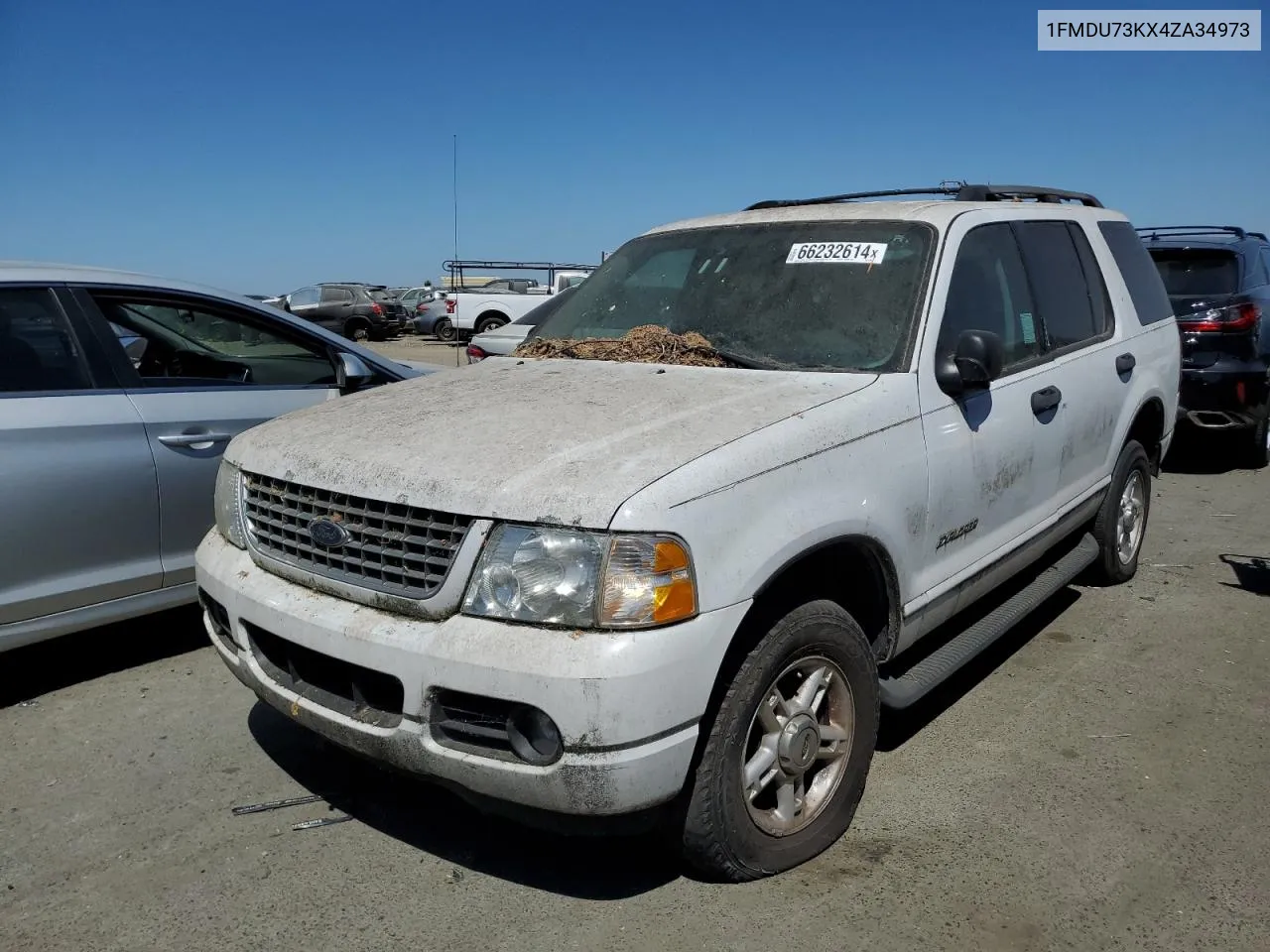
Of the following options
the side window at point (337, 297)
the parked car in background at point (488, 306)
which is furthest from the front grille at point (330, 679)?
the side window at point (337, 297)

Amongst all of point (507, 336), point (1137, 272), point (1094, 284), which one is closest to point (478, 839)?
point (1094, 284)

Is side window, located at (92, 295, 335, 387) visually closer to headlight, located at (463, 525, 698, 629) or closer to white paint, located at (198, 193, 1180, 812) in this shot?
white paint, located at (198, 193, 1180, 812)

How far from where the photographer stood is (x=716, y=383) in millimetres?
3246

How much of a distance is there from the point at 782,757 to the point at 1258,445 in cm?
768

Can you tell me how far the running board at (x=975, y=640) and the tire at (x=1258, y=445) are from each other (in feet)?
15.0

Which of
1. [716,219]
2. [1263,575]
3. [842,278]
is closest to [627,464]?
[842,278]

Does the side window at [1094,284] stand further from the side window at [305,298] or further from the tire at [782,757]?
the side window at [305,298]

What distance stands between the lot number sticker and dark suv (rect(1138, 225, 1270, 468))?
5.40 metres

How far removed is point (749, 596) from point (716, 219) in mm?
2257

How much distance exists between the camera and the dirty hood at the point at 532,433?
248 cm

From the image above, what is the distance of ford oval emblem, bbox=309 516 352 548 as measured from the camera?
2.71 meters

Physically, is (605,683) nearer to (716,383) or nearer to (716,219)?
(716,383)

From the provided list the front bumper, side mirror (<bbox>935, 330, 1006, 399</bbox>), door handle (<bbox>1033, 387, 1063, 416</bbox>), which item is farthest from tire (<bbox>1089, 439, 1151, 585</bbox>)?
the front bumper

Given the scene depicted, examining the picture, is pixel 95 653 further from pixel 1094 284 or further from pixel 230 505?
pixel 1094 284
